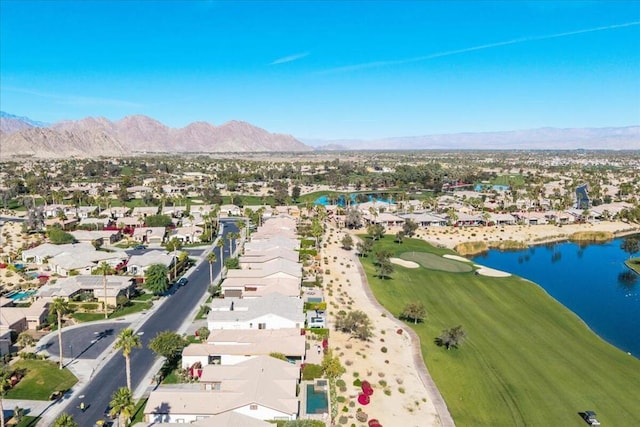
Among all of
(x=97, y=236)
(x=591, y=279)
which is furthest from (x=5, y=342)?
(x=591, y=279)

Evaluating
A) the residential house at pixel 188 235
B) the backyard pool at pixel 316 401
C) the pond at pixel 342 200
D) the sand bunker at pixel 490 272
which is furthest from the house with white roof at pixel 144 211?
the backyard pool at pixel 316 401

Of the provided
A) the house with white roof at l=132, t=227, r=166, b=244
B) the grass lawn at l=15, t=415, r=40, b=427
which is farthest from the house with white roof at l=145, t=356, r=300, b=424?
the house with white roof at l=132, t=227, r=166, b=244

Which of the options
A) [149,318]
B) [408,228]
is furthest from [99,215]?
[408,228]

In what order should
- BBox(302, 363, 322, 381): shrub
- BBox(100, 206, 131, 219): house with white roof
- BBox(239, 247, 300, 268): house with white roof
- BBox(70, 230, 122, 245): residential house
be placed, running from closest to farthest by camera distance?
BBox(302, 363, 322, 381): shrub < BBox(239, 247, 300, 268): house with white roof < BBox(70, 230, 122, 245): residential house < BBox(100, 206, 131, 219): house with white roof

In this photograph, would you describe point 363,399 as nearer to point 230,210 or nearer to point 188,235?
point 188,235

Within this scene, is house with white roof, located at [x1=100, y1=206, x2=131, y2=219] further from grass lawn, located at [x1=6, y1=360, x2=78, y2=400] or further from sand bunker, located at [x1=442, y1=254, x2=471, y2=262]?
sand bunker, located at [x1=442, y1=254, x2=471, y2=262]

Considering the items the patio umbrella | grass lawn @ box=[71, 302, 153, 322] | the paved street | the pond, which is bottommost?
the patio umbrella

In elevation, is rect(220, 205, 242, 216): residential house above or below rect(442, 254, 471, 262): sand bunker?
above
